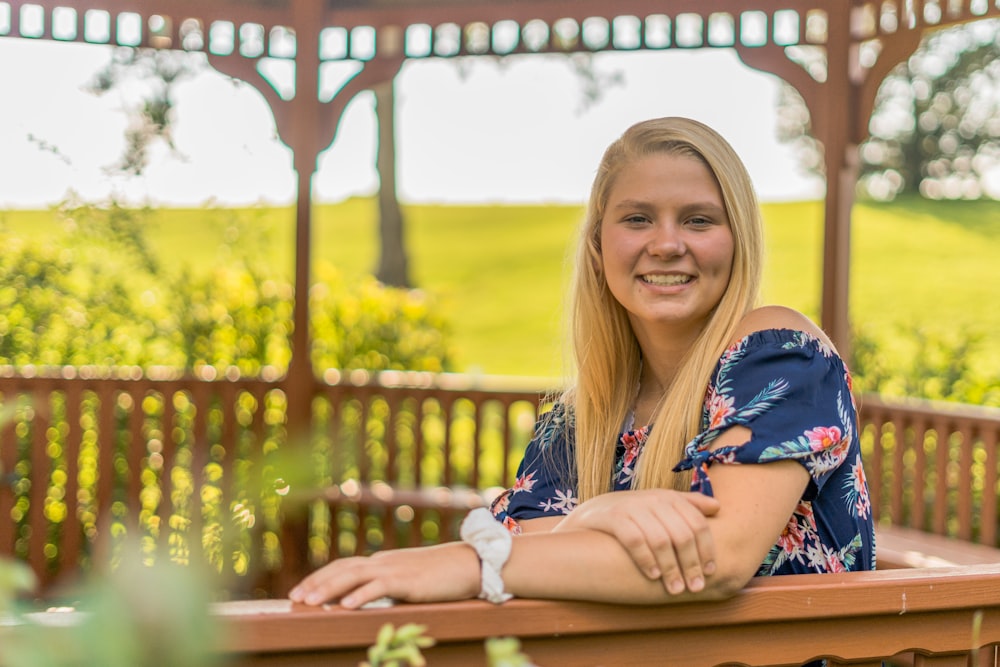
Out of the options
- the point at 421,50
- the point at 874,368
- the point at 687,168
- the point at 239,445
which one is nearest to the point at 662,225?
the point at 687,168

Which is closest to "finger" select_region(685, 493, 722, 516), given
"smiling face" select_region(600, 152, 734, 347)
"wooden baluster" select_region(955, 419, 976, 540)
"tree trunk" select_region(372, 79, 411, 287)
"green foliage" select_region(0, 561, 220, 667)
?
"smiling face" select_region(600, 152, 734, 347)

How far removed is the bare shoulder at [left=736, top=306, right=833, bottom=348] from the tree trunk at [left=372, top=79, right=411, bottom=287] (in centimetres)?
1571

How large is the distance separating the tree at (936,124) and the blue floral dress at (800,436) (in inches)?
935

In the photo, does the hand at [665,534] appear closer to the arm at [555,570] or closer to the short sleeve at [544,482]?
the arm at [555,570]

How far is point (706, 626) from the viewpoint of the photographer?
1.50 metres

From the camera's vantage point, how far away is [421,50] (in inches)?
234

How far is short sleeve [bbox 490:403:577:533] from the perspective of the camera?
2131mm

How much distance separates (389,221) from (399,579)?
17.3 metres

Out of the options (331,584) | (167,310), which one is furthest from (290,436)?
(331,584)

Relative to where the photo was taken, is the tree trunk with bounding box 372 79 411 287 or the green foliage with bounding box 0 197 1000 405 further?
the green foliage with bounding box 0 197 1000 405

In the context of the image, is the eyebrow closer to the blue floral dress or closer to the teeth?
the teeth

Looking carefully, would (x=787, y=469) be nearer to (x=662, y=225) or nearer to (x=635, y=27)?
(x=662, y=225)

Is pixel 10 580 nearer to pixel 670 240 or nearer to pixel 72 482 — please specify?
pixel 670 240

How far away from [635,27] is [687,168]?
389 centimetres
